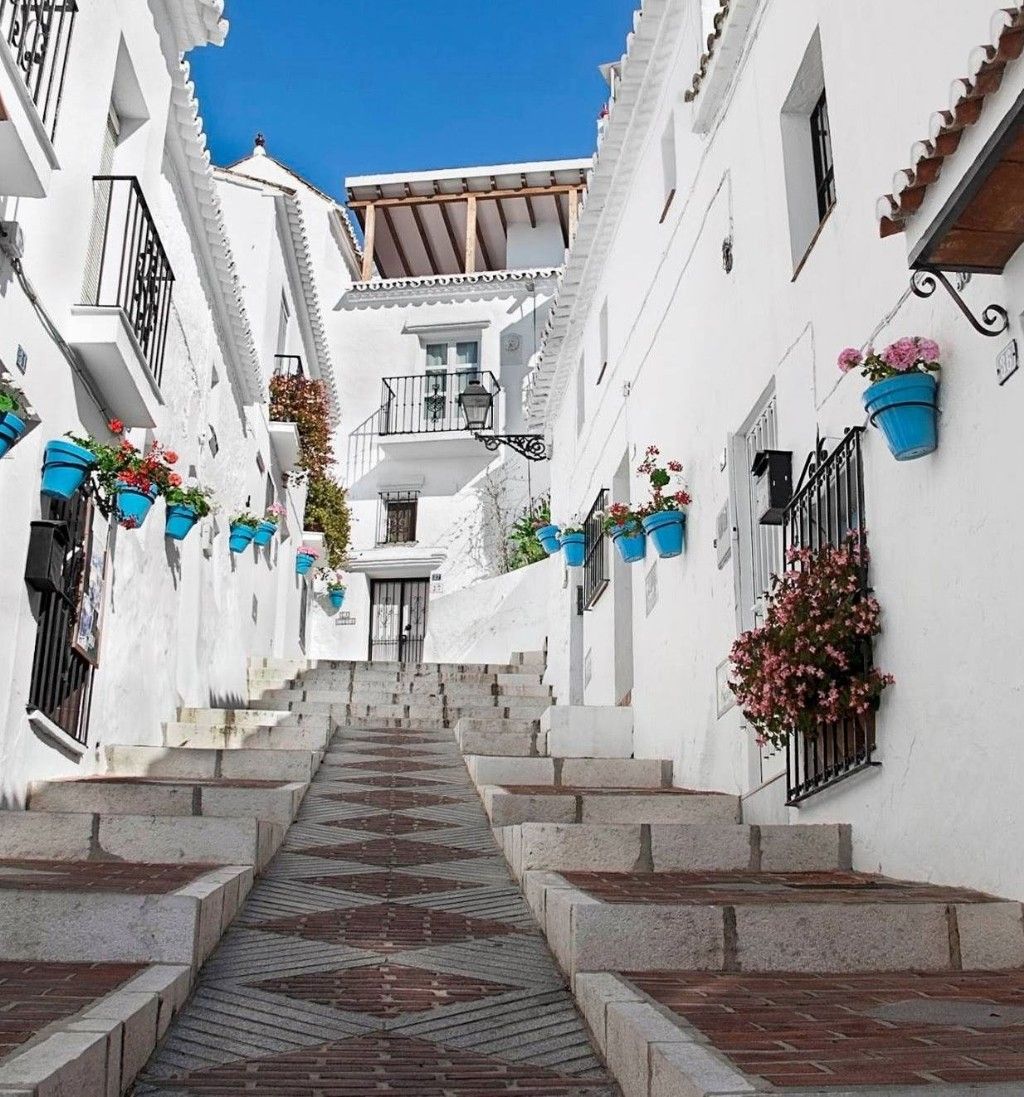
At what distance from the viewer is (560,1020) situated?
11.8 ft

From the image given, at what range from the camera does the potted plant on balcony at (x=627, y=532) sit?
30.6ft

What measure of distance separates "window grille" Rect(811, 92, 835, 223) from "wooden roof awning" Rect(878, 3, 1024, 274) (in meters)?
2.54

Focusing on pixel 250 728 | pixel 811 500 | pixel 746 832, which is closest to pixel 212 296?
pixel 250 728

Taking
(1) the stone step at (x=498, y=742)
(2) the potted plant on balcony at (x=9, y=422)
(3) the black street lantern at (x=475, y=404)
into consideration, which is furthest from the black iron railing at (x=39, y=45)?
(3) the black street lantern at (x=475, y=404)

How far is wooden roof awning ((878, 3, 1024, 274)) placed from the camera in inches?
140

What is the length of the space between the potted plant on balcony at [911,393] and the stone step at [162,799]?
3.58m

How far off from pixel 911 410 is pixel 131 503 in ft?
16.7

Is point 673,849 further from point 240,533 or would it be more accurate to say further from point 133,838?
point 240,533

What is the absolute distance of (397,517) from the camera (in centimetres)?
2144

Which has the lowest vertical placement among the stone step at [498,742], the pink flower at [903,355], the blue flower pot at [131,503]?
the stone step at [498,742]

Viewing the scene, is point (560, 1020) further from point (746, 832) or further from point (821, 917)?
point (746, 832)

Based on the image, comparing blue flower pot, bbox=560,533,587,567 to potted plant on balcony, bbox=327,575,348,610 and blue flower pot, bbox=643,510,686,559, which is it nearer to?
blue flower pot, bbox=643,510,686,559

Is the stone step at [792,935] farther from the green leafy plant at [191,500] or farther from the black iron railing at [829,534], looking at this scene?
the green leafy plant at [191,500]

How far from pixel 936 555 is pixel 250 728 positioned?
629 centimetres
